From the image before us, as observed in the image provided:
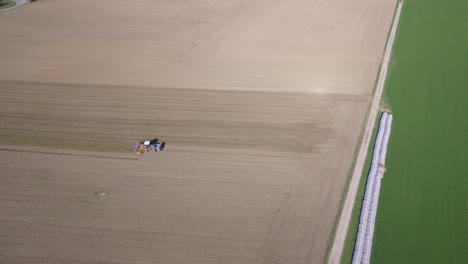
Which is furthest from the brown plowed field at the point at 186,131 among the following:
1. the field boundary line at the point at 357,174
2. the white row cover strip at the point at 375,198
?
the white row cover strip at the point at 375,198

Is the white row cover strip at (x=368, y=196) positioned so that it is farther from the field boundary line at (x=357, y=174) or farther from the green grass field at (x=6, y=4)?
the green grass field at (x=6, y=4)

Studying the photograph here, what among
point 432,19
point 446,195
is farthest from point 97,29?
point 446,195

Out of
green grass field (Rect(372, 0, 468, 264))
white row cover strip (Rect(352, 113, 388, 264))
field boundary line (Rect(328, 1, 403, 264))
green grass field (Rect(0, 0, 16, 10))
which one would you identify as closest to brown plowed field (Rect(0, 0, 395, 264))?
field boundary line (Rect(328, 1, 403, 264))

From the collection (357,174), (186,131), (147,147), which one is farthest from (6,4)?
(357,174)

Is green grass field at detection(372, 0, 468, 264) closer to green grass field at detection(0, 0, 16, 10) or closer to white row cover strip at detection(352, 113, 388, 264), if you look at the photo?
white row cover strip at detection(352, 113, 388, 264)

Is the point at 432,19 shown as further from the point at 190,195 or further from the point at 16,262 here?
the point at 16,262

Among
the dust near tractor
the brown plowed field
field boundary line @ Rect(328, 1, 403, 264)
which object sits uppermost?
the dust near tractor
